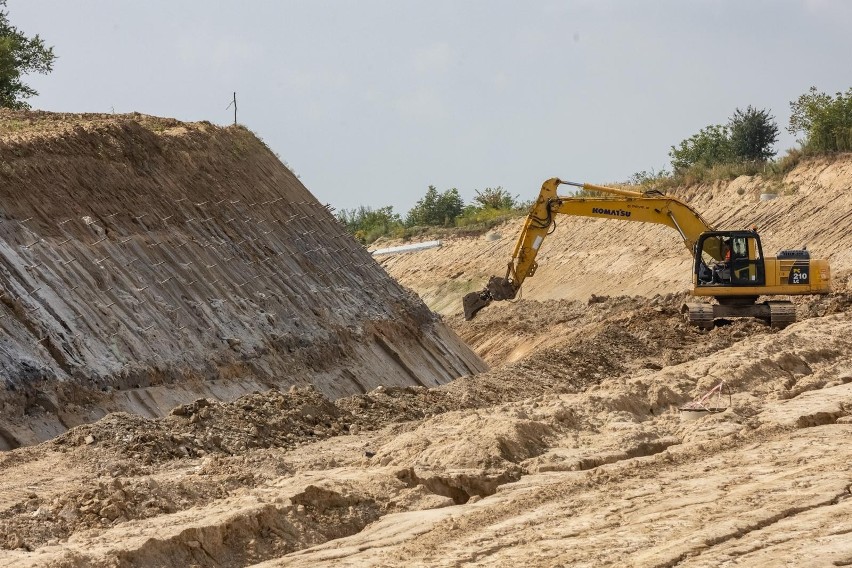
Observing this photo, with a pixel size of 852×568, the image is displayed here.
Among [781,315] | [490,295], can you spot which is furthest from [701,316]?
[490,295]

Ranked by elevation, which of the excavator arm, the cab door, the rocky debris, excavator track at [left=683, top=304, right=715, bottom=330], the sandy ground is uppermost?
the excavator arm

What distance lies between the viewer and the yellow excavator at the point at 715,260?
1041 inches

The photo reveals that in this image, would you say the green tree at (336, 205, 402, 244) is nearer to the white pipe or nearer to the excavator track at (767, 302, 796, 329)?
the white pipe

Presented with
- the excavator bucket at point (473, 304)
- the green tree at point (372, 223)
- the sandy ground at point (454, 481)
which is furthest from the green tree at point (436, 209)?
the sandy ground at point (454, 481)

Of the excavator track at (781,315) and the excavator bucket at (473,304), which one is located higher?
the excavator bucket at (473,304)

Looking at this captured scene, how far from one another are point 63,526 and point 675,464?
592cm

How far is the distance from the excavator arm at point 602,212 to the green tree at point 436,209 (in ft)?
92.8

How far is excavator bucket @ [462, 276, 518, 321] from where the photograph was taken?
29016mm

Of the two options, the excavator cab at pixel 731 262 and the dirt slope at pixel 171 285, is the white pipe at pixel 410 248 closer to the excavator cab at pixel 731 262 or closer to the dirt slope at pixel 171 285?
the dirt slope at pixel 171 285

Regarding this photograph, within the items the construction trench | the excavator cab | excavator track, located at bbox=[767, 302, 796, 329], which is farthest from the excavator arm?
the construction trench

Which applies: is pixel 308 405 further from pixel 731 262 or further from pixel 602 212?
pixel 602 212

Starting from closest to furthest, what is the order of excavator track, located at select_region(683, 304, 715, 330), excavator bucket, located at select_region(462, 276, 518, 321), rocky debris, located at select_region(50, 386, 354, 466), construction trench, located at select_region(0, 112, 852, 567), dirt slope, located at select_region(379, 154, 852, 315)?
1. construction trench, located at select_region(0, 112, 852, 567)
2. rocky debris, located at select_region(50, 386, 354, 466)
3. excavator track, located at select_region(683, 304, 715, 330)
4. excavator bucket, located at select_region(462, 276, 518, 321)
5. dirt slope, located at select_region(379, 154, 852, 315)

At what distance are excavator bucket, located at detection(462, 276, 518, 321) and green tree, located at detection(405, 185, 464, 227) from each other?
23685mm

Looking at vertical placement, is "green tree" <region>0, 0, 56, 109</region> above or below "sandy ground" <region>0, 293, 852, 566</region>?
above
